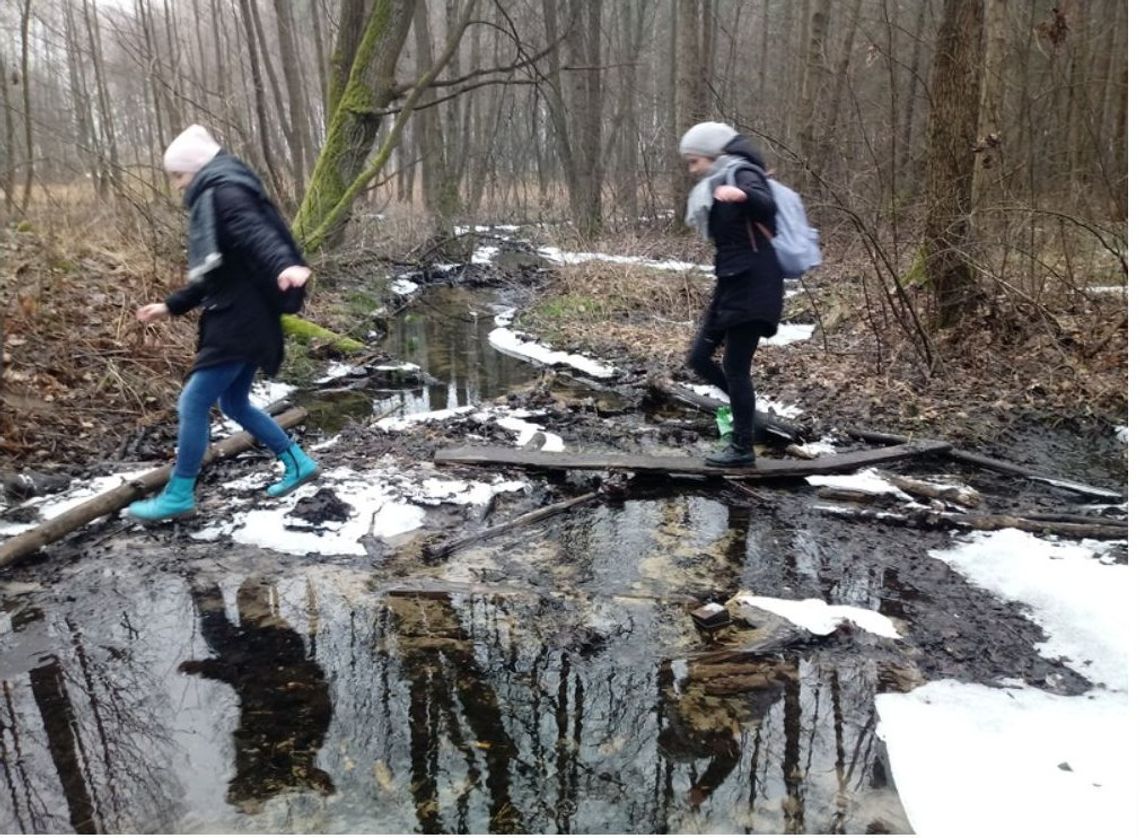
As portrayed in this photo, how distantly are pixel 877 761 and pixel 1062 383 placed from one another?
5323mm

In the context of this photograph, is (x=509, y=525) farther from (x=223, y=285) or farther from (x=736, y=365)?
(x=223, y=285)

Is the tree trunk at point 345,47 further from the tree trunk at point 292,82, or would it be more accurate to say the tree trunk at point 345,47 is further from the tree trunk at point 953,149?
the tree trunk at point 953,149

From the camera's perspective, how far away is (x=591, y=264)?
13359mm

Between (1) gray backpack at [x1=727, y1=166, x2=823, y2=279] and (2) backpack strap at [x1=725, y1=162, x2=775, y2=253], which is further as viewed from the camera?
(1) gray backpack at [x1=727, y1=166, x2=823, y2=279]

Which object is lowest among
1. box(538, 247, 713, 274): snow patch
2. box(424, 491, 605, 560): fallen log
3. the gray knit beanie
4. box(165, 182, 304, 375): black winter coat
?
box(424, 491, 605, 560): fallen log

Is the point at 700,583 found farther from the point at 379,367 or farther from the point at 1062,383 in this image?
Result: the point at 379,367

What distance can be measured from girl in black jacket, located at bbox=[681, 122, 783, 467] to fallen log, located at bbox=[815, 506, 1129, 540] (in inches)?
45.8

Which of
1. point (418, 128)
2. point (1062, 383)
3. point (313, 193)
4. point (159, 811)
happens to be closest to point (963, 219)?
point (1062, 383)

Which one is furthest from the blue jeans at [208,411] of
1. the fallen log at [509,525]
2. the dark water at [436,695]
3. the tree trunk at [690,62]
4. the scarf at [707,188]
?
the tree trunk at [690,62]

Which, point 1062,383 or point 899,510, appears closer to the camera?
point 899,510

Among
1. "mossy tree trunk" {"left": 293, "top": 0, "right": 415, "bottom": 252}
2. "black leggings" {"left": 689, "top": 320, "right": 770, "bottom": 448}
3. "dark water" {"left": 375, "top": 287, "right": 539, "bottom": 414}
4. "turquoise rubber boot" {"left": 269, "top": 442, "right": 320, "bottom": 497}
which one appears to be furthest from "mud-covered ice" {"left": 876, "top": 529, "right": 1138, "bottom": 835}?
"mossy tree trunk" {"left": 293, "top": 0, "right": 415, "bottom": 252}

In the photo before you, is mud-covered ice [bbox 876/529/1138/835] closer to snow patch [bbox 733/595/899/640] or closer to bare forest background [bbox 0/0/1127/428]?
snow patch [bbox 733/595/899/640]

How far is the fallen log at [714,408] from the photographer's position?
19.7ft

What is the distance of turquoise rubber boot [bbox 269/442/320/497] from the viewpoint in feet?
15.7
